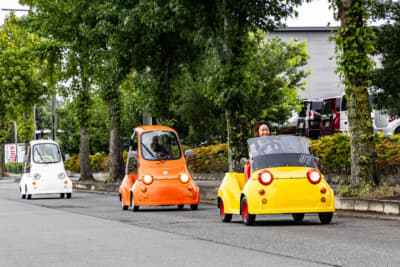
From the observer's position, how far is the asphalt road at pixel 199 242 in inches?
333

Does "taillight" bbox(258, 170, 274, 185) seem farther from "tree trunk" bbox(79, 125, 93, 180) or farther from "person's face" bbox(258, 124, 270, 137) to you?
"tree trunk" bbox(79, 125, 93, 180)

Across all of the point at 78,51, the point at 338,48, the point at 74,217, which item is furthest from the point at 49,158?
the point at 338,48

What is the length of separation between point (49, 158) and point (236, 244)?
64.9ft

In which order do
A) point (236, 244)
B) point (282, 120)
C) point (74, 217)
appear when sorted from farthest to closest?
point (282, 120) < point (74, 217) < point (236, 244)

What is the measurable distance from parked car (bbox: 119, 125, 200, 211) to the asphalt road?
2.76 metres

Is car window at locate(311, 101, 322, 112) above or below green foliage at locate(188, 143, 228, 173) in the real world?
above

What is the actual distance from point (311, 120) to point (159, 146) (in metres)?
19.9

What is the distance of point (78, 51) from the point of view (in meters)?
35.1

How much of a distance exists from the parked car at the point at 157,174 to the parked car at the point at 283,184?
17.7 ft

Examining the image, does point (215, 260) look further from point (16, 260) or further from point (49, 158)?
point (49, 158)

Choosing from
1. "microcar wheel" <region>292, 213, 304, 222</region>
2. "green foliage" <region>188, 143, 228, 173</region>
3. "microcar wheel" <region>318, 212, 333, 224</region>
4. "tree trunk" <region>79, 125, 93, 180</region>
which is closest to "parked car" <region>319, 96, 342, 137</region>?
"green foliage" <region>188, 143, 228, 173</region>

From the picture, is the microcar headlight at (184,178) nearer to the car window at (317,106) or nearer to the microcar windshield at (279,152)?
the microcar windshield at (279,152)

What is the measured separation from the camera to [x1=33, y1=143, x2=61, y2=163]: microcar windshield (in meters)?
28.6

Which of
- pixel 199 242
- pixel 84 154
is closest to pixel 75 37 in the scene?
pixel 84 154
